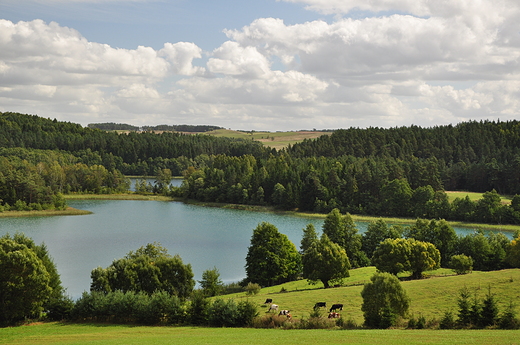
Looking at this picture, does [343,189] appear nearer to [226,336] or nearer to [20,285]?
[20,285]

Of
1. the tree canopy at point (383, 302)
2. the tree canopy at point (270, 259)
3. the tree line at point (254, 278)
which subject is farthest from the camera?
the tree canopy at point (270, 259)

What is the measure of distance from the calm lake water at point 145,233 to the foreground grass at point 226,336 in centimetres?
1613

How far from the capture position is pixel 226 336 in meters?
22.8

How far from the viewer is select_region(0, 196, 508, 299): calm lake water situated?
177ft

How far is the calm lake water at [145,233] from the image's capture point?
54031mm

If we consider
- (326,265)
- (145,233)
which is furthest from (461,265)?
(145,233)

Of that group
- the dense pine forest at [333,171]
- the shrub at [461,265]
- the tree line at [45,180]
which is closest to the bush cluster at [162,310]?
the shrub at [461,265]

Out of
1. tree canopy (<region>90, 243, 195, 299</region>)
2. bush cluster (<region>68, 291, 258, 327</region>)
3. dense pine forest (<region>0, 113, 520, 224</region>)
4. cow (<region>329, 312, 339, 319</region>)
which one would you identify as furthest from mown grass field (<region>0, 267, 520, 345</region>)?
dense pine forest (<region>0, 113, 520, 224</region>)

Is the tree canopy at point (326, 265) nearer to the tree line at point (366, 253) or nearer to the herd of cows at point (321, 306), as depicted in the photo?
the tree line at point (366, 253)

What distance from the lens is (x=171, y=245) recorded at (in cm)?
6550

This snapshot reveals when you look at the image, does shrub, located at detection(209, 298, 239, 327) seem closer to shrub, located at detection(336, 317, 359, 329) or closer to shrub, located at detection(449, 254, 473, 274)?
shrub, located at detection(336, 317, 359, 329)

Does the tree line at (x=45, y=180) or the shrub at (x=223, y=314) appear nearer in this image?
the shrub at (x=223, y=314)

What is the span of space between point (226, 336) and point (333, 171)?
87.4 metres

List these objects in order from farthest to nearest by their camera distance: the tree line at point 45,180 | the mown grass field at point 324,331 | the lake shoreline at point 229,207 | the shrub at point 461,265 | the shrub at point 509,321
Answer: the tree line at point 45,180 → the lake shoreline at point 229,207 → the shrub at point 461,265 → the shrub at point 509,321 → the mown grass field at point 324,331
